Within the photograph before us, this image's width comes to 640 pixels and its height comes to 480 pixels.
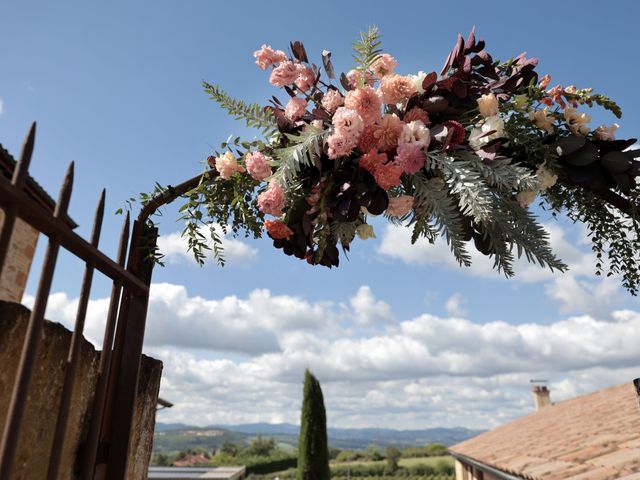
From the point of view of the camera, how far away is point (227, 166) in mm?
2043

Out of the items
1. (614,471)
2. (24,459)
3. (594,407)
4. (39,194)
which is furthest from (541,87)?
(594,407)

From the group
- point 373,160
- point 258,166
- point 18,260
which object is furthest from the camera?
point 18,260

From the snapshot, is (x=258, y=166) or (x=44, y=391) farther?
(x=258, y=166)

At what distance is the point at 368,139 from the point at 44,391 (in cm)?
138

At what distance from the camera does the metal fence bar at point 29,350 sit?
136 cm

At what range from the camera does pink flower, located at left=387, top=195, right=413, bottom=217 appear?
72.7 inches

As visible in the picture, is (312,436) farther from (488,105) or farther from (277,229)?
(488,105)

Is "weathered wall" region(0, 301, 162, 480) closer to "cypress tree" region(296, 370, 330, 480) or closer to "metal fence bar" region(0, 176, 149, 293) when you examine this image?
"metal fence bar" region(0, 176, 149, 293)

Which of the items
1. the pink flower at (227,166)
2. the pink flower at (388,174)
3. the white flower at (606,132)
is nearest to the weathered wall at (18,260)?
the pink flower at (227,166)

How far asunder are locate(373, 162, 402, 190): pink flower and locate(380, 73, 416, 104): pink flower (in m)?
0.28

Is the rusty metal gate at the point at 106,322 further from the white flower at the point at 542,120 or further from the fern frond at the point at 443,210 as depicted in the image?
the white flower at the point at 542,120

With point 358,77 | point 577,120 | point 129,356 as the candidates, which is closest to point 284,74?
point 358,77

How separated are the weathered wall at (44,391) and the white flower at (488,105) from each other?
5.47ft

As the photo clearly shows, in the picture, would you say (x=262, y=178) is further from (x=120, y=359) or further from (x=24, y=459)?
(x=24, y=459)
